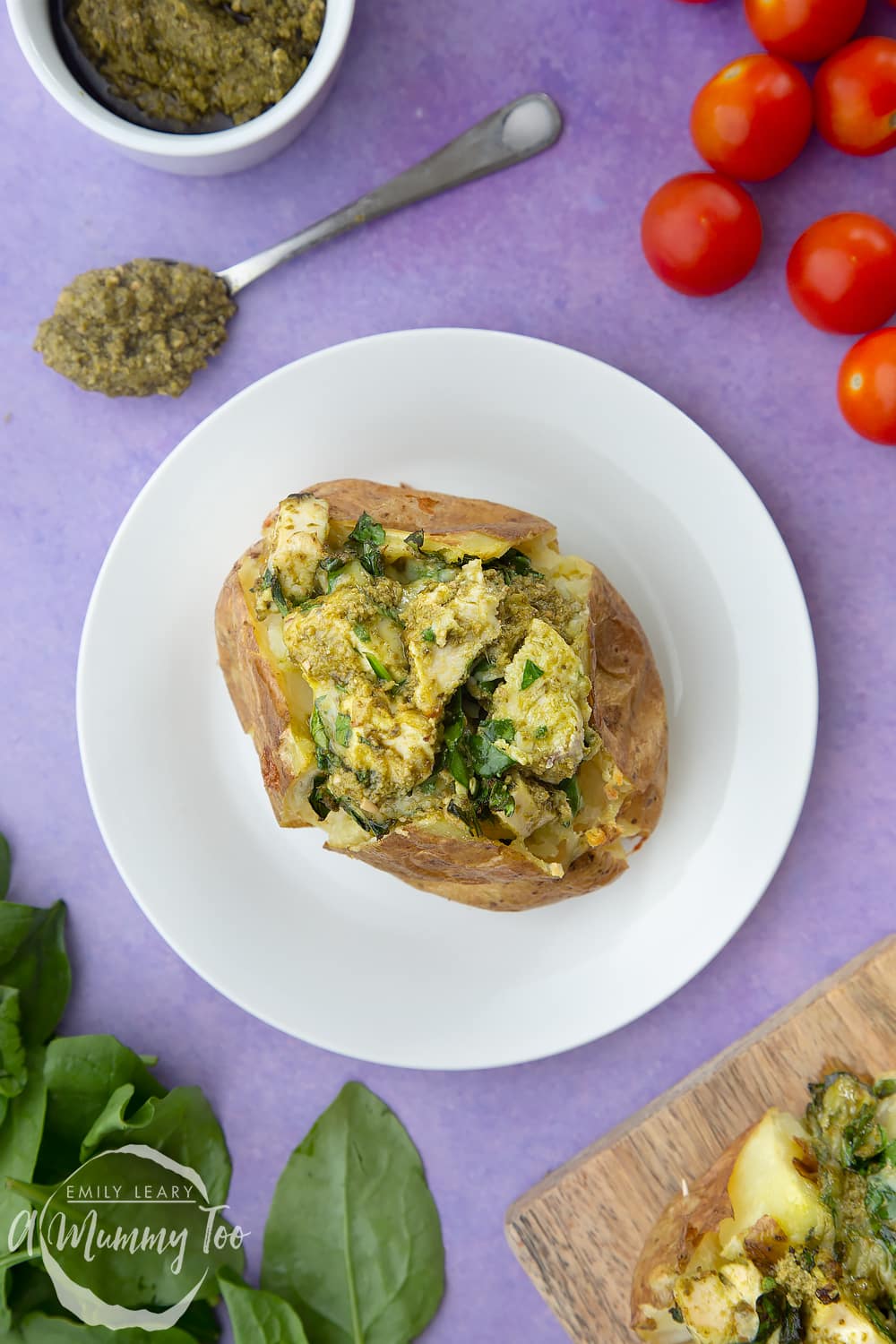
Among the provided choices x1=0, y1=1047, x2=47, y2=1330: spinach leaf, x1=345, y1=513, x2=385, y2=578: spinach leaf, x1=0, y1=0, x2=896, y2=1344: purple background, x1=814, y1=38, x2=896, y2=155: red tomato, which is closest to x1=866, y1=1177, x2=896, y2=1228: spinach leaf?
x1=0, y1=0, x2=896, y2=1344: purple background

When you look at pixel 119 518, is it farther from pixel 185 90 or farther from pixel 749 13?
pixel 749 13

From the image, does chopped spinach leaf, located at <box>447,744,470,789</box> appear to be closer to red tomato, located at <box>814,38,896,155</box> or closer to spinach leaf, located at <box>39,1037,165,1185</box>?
spinach leaf, located at <box>39,1037,165,1185</box>

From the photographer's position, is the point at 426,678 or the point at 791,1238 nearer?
the point at 426,678

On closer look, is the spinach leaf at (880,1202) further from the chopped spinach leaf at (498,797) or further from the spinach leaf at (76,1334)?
the spinach leaf at (76,1334)

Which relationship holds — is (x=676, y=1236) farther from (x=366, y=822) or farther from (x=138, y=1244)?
(x=138, y=1244)

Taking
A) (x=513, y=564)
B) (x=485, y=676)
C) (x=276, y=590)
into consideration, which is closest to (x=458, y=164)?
(x=513, y=564)

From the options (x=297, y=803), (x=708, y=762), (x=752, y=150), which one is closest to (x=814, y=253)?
(x=752, y=150)

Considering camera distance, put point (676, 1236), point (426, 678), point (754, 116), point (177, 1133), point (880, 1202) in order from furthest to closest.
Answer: point (177, 1133) < point (754, 116) < point (676, 1236) < point (880, 1202) < point (426, 678)
